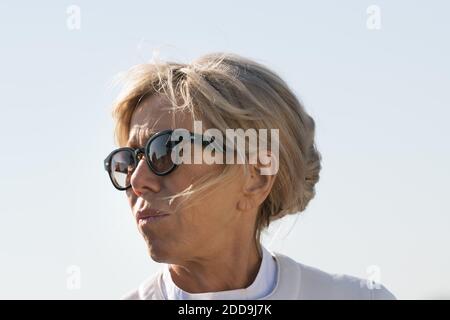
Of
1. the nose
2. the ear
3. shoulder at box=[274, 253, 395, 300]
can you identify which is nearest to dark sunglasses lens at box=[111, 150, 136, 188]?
the nose

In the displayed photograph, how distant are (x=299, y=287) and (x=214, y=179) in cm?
81

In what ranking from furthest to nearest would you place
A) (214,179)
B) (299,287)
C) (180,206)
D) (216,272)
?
(299,287) < (216,272) < (214,179) < (180,206)

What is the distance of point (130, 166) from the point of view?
5691 millimetres

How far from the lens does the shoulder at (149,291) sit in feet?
18.6

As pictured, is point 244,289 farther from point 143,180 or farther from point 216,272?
point 143,180

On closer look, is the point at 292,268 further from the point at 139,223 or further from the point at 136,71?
the point at 136,71

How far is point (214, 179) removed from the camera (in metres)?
5.45

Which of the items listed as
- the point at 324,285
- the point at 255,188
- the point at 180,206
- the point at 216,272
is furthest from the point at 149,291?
the point at 324,285

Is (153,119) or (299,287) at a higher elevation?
(153,119)

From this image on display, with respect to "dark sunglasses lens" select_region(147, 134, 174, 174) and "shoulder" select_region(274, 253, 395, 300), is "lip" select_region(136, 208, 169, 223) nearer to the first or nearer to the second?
"dark sunglasses lens" select_region(147, 134, 174, 174)

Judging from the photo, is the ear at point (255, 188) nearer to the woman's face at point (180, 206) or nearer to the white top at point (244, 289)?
the woman's face at point (180, 206)

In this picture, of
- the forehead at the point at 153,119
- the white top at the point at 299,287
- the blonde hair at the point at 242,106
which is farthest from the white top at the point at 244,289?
the forehead at the point at 153,119
